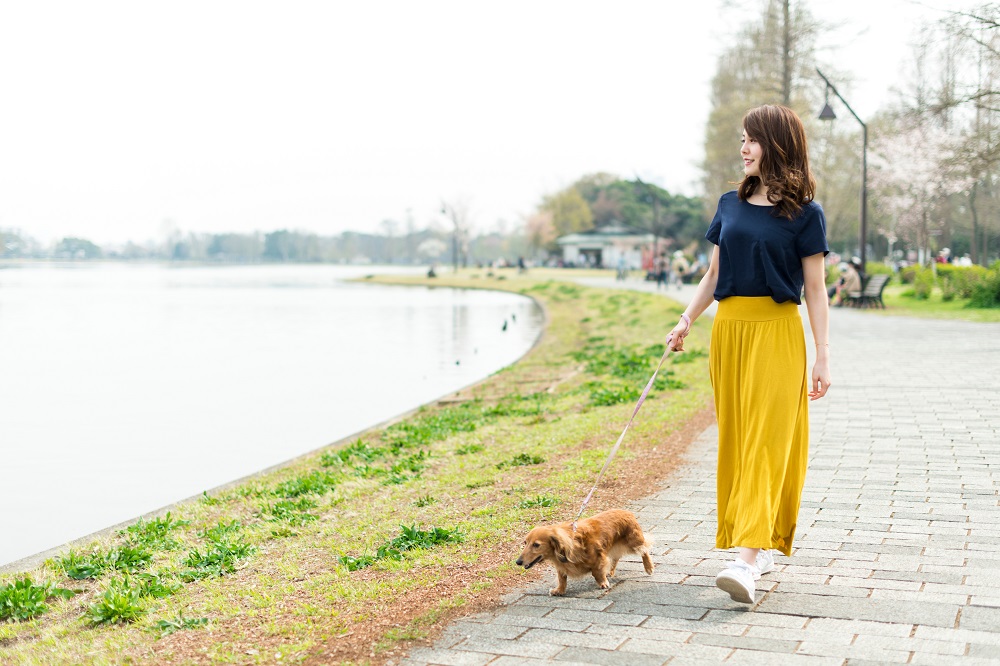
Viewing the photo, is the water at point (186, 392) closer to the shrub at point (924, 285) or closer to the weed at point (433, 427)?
the weed at point (433, 427)

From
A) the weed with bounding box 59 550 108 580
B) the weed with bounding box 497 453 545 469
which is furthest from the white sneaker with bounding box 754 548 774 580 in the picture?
the weed with bounding box 59 550 108 580

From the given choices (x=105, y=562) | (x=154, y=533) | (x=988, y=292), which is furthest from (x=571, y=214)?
(x=105, y=562)

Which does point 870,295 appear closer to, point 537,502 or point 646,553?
point 537,502

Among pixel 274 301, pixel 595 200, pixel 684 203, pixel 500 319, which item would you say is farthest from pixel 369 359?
pixel 595 200

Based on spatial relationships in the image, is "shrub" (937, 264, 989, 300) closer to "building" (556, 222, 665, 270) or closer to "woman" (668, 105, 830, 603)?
"woman" (668, 105, 830, 603)

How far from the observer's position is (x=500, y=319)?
33938 millimetres

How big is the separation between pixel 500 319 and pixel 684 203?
2395 inches

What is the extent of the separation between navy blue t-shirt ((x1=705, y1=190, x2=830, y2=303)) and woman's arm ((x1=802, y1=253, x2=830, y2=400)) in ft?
0.14

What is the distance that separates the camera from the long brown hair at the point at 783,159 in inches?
151

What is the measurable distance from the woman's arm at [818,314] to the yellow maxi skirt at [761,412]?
0.22 ft

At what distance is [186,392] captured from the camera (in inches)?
675

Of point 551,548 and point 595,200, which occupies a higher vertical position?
point 595,200

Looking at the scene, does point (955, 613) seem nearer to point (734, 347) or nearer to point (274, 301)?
point (734, 347)

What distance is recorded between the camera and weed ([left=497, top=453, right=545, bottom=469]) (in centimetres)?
780
